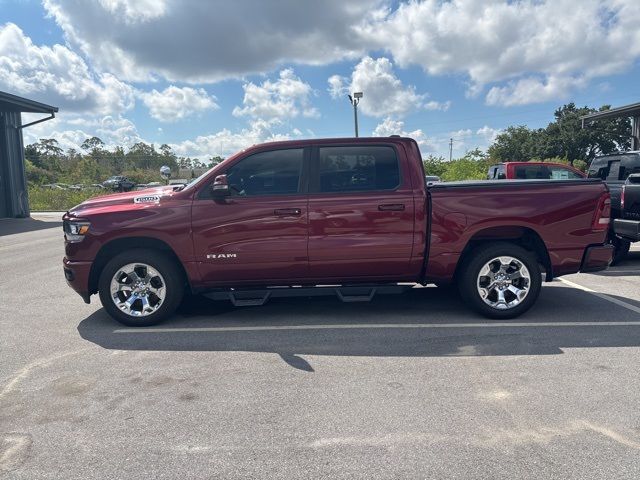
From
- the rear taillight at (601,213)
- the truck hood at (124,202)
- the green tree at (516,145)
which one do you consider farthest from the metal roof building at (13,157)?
the green tree at (516,145)

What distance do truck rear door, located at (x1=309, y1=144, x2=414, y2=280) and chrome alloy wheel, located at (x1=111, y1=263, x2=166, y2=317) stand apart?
5.48ft

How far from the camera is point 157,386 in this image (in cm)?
380

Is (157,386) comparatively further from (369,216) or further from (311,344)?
(369,216)

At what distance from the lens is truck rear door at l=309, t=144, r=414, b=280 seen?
5070mm

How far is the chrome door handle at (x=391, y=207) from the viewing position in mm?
5078

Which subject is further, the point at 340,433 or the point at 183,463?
the point at 340,433

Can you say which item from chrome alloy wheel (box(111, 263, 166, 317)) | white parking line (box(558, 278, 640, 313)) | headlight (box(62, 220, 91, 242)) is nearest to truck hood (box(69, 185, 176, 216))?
headlight (box(62, 220, 91, 242))

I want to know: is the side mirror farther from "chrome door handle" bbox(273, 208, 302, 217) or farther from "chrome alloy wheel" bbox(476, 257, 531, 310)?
"chrome alloy wheel" bbox(476, 257, 531, 310)

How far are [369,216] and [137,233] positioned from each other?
95.3 inches

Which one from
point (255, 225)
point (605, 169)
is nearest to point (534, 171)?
point (605, 169)

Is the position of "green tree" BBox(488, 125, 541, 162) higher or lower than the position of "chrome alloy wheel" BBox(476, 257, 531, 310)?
higher

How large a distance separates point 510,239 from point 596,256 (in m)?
0.91

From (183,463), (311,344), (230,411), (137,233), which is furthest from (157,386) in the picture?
(137,233)

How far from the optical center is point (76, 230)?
16.9ft
